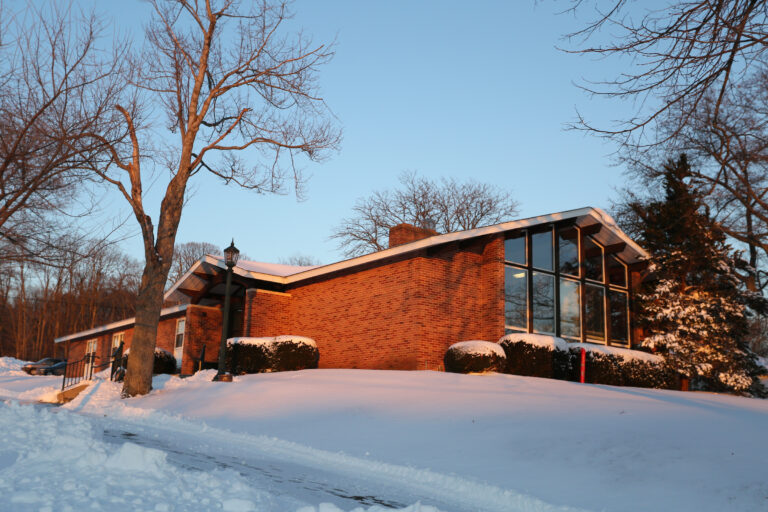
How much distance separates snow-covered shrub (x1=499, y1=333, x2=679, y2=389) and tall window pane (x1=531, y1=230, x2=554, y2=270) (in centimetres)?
289

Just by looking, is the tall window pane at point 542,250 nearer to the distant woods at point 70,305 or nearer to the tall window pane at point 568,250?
the tall window pane at point 568,250

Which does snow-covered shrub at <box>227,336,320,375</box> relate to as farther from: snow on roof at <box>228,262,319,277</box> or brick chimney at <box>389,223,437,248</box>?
brick chimney at <box>389,223,437,248</box>

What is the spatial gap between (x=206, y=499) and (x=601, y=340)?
20.0m

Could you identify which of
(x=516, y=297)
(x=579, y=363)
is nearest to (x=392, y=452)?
(x=579, y=363)

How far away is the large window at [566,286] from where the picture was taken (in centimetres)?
2000

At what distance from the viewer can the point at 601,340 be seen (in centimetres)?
2211

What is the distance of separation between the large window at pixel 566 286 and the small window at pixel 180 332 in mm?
15623

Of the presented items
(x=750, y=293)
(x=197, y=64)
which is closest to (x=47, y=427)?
(x=197, y=64)

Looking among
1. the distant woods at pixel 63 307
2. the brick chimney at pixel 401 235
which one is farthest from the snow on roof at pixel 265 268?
the distant woods at pixel 63 307

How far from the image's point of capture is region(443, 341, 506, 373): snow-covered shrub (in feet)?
54.4

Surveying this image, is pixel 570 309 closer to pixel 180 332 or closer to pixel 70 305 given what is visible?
pixel 180 332

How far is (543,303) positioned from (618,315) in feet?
14.8

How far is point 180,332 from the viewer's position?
28.3 m

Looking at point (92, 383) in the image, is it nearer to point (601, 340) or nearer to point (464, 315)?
point (464, 315)
